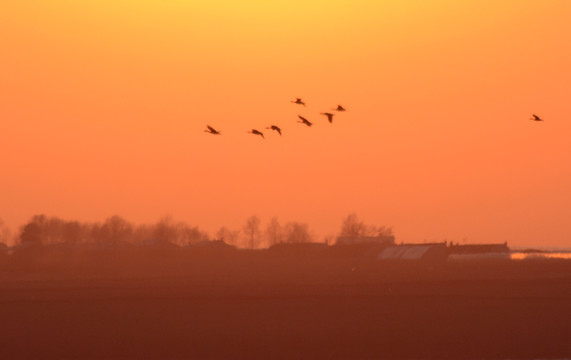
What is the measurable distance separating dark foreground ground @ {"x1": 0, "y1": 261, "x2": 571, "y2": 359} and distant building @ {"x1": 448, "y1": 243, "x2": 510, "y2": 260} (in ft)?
233

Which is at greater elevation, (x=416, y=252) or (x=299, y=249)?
(x=299, y=249)

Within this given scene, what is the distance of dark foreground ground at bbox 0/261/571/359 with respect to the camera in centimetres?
5091

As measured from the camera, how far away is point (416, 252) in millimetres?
175500

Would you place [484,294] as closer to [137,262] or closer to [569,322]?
[569,322]

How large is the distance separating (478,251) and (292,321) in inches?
5128

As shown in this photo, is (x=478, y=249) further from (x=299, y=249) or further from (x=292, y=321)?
(x=292, y=321)

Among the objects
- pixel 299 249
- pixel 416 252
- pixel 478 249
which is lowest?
pixel 416 252

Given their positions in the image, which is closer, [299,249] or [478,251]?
[478,251]

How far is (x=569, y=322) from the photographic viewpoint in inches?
2400

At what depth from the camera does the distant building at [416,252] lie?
168750 mm

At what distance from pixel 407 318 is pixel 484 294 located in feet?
65.5

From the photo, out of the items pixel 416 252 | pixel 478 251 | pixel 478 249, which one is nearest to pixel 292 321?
pixel 416 252

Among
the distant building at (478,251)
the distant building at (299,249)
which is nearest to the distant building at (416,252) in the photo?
the distant building at (478,251)

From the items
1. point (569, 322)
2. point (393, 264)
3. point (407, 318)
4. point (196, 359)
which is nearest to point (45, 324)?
point (196, 359)
